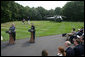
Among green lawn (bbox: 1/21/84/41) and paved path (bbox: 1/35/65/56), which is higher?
paved path (bbox: 1/35/65/56)

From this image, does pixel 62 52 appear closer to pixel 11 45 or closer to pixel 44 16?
pixel 11 45

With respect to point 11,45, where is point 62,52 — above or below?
above

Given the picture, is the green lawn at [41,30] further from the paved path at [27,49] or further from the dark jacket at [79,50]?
the dark jacket at [79,50]

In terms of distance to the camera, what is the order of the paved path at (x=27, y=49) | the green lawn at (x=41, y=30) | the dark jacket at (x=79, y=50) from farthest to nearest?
the green lawn at (x=41, y=30)
the paved path at (x=27, y=49)
the dark jacket at (x=79, y=50)

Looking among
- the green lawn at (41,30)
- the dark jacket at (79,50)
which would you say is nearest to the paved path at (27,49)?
the dark jacket at (79,50)

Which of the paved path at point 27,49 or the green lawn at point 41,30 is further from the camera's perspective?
the green lawn at point 41,30

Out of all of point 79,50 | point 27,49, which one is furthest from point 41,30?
point 79,50

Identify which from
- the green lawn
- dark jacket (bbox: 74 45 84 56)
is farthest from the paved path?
the green lawn

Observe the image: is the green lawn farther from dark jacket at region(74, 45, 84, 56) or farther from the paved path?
dark jacket at region(74, 45, 84, 56)

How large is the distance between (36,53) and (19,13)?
174ft

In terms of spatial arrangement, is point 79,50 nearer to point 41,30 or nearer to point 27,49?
point 27,49

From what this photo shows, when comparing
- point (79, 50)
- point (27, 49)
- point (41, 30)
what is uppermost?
point (79, 50)

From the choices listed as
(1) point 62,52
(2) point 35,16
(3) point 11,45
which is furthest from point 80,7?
(1) point 62,52

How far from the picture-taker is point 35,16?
68375 millimetres
